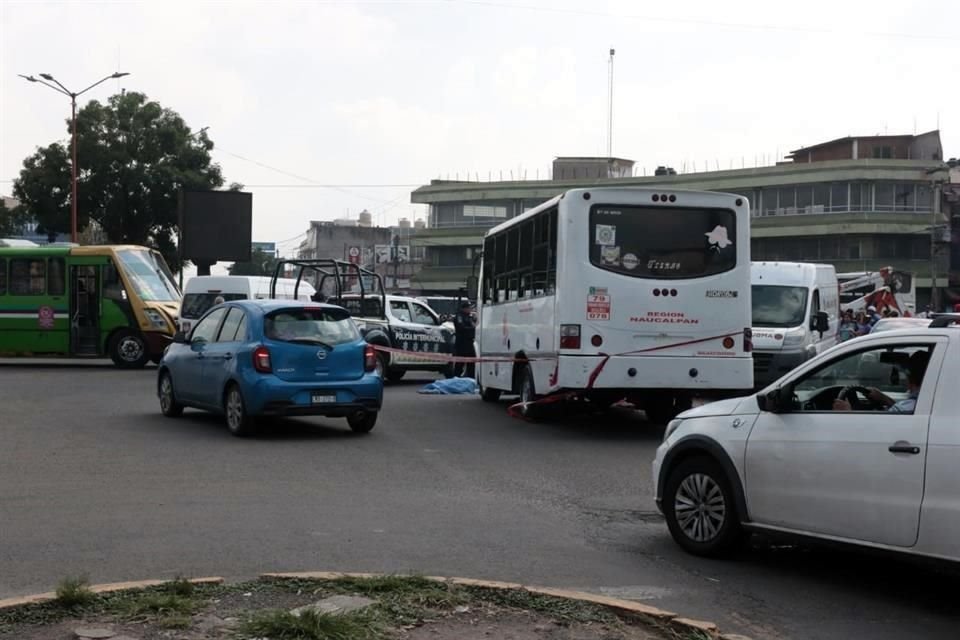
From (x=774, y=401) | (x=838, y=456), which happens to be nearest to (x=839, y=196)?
(x=774, y=401)

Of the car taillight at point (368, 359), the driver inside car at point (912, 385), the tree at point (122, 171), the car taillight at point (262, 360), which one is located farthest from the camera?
the tree at point (122, 171)

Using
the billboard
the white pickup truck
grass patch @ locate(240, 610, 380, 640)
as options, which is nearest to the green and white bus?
the billboard

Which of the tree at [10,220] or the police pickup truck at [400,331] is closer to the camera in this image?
the police pickup truck at [400,331]

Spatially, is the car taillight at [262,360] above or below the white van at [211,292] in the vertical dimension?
below

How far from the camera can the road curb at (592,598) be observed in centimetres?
604

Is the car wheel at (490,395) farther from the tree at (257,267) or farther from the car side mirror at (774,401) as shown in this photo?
the tree at (257,267)

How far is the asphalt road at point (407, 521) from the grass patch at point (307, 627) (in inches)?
61.5

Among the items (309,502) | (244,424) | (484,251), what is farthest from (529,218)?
(309,502)

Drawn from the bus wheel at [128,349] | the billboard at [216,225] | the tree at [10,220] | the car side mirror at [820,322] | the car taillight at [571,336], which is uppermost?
the tree at [10,220]

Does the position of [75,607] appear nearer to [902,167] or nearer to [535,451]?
[535,451]

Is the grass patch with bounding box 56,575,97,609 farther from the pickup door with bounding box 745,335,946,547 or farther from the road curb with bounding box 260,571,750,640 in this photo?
the pickup door with bounding box 745,335,946,547

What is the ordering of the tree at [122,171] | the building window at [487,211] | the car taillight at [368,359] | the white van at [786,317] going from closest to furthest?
the car taillight at [368,359]
the white van at [786,317]
the tree at [122,171]
the building window at [487,211]

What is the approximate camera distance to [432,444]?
14.6m

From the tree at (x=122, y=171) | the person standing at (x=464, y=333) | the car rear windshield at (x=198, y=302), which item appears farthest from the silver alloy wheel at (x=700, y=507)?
the tree at (x=122, y=171)
